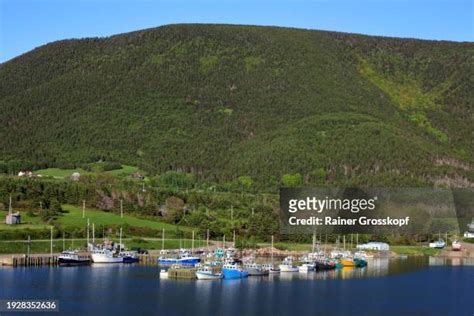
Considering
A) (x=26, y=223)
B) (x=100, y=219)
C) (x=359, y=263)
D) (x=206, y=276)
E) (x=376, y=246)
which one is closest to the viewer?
(x=206, y=276)

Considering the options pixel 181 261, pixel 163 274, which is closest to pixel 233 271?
pixel 163 274

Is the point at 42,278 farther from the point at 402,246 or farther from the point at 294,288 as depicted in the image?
the point at 402,246

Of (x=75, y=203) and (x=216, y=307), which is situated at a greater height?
(x=75, y=203)

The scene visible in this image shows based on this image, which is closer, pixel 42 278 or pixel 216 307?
pixel 216 307

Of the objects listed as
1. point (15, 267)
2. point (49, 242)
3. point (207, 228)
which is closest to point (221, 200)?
point (207, 228)

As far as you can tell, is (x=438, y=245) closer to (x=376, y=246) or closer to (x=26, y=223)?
(x=376, y=246)

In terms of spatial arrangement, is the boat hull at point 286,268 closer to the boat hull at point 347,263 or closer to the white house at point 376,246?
the boat hull at point 347,263
